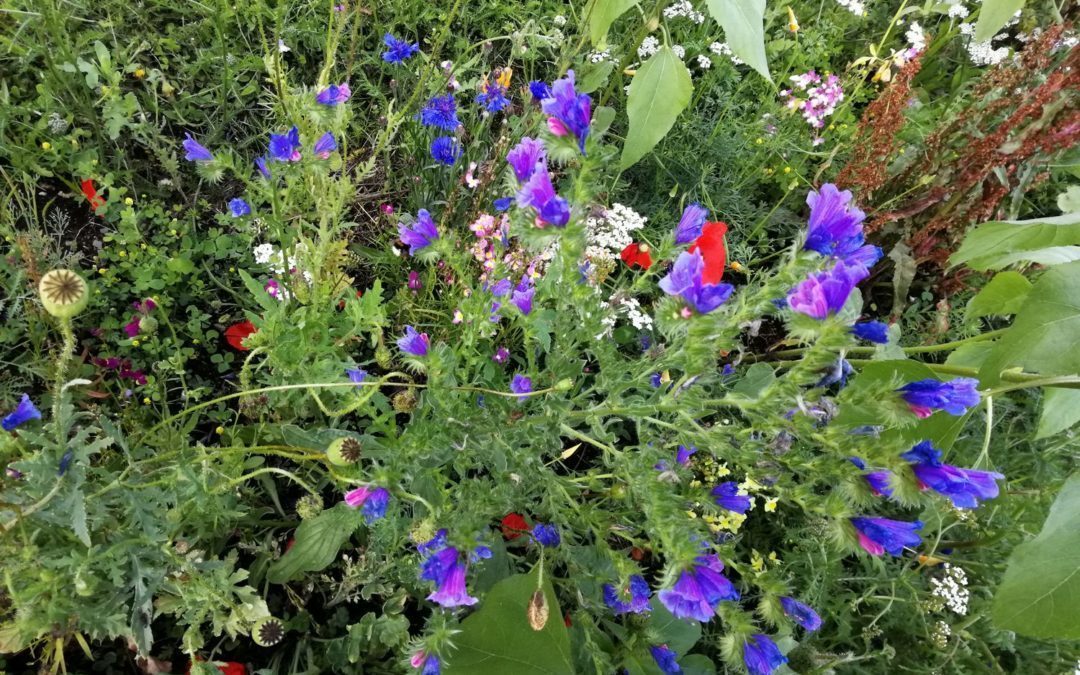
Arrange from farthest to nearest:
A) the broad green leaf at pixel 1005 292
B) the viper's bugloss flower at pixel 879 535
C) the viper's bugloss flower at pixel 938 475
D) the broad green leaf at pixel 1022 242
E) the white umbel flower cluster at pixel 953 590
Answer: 1. the white umbel flower cluster at pixel 953 590
2. the broad green leaf at pixel 1005 292
3. the broad green leaf at pixel 1022 242
4. the viper's bugloss flower at pixel 879 535
5. the viper's bugloss flower at pixel 938 475

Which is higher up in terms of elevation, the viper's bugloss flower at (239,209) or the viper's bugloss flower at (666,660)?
the viper's bugloss flower at (239,209)

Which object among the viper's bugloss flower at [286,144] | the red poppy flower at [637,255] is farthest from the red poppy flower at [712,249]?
the viper's bugloss flower at [286,144]

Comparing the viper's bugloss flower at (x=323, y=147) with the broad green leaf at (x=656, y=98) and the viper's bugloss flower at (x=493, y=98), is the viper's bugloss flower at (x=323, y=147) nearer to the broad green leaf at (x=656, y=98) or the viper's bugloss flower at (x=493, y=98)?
the broad green leaf at (x=656, y=98)

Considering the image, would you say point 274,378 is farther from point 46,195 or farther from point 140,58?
point 140,58

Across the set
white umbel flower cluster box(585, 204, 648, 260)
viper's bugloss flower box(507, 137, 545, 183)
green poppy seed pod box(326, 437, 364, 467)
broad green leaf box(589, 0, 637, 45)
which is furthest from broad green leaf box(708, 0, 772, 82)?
green poppy seed pod box(326, 437, 364, 467)

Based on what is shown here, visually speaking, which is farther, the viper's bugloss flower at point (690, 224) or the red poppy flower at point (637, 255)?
the red poppy flower at point (637, 255)

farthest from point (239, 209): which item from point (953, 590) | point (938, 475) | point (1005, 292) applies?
point (953, 590)

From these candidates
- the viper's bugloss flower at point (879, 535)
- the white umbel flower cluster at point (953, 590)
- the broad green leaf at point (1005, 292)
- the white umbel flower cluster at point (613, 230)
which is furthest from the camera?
the white umbel flower cluster at point (613, 230)

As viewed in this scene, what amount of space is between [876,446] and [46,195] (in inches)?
79.3

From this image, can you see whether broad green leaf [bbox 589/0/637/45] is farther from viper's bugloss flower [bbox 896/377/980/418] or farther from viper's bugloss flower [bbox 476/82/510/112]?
viper's bugloss flower [bbox 896/377/980/418]

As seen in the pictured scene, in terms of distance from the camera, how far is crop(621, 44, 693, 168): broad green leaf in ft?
4.19

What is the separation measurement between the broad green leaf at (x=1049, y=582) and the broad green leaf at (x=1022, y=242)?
337mm

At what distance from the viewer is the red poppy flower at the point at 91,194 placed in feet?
5.41

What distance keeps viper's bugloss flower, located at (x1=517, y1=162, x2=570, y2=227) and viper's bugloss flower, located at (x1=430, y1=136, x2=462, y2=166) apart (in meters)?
0.81
